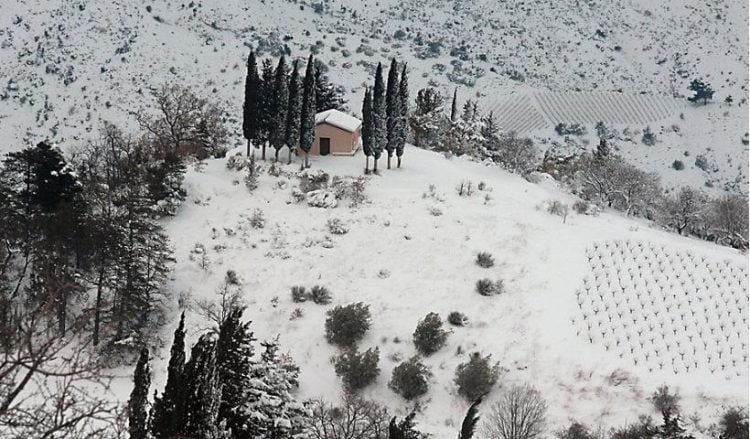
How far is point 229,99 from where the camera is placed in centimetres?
7319

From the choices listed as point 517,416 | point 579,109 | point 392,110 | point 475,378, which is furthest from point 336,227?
point 579,109

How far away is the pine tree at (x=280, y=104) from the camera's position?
4119 cm

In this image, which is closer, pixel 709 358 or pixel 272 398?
pixel 272 398

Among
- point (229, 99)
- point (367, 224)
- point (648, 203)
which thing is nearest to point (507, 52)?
point (229, 99)

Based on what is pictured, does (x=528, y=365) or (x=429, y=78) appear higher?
(x=429, y=78)

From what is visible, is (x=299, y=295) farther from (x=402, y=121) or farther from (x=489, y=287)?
(x=402, y=121)

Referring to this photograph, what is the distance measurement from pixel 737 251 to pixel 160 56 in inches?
2413

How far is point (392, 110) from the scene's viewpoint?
42.8m

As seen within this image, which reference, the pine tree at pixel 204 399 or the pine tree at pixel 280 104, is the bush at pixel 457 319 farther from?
the pine tree at pixel 280 104

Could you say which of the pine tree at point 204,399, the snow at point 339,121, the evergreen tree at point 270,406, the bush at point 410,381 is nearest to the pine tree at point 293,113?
the snow at point 339,121

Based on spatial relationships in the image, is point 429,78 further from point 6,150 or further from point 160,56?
point 6,150

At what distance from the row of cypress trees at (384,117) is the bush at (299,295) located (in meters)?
13.4

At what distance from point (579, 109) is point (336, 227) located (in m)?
62.8

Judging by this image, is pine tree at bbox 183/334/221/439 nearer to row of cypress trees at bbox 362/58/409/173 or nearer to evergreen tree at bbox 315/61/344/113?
row of cypress trees at bbox 362/58/409/173
